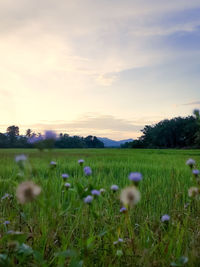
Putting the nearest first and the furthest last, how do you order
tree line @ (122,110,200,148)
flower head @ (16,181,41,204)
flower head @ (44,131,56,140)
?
flower head @ (16,181,41,204) → flower head @ (44,131,56,140) → tree line @ (122,110,200,148)

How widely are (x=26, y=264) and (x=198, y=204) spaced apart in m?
1.69

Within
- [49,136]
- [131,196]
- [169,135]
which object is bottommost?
[131,196]

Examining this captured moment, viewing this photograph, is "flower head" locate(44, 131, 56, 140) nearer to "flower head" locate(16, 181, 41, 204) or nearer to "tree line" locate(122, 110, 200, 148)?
"flower head" locate(16, 181, 41, 204)

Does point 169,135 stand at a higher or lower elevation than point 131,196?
higher

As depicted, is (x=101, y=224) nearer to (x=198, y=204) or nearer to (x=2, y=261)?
(x=198, y=204)

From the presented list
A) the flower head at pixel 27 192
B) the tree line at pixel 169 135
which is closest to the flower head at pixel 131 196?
the flower head at pixel 27 192

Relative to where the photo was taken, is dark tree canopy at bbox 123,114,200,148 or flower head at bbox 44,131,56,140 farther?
dark tree canopy at bbox 123,114,200,148

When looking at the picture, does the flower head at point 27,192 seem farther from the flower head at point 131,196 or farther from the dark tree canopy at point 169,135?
the dark tree canopy at point 169,135

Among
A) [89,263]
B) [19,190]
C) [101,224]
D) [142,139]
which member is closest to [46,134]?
[19,190]

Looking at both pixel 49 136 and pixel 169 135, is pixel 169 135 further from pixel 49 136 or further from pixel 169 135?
pixel 49 136

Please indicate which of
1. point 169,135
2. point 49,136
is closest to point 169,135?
point 169,135

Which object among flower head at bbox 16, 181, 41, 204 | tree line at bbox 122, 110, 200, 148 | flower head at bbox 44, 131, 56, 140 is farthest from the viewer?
tree line at bbox 122, 110, 200, 148

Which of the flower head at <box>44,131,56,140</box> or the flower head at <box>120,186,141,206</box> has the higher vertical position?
the flower head at <box>44,131,56,140</box>

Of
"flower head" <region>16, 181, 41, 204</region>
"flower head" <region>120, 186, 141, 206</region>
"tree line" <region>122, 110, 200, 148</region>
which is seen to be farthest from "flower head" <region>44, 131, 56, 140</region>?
"tree line" <region>122, 110, 200, 148</region>
